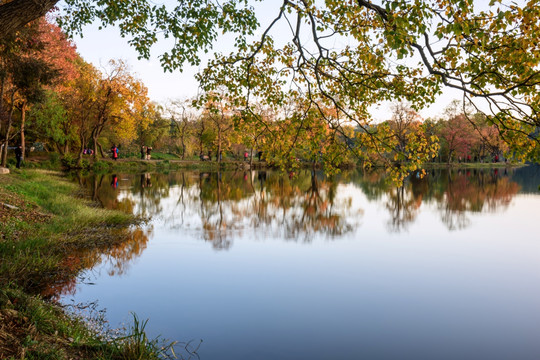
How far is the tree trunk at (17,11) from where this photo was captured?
5.95 metres

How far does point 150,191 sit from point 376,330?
71.8 feet

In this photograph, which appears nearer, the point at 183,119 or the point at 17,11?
the point at 17,11

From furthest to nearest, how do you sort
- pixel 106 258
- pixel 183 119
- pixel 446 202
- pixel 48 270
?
pixel 183 119 → pixel 446 202 → pixel 106 258 → pixel 48 270

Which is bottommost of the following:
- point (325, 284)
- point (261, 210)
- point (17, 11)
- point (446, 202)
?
point (325, 284)

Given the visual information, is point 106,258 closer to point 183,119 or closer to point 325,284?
point 325,284

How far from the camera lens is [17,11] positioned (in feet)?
19.6

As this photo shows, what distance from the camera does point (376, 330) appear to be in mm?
7594

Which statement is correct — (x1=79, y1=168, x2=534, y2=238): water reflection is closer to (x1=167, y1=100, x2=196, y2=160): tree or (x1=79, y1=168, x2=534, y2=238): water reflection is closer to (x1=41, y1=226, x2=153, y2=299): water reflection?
(x1=41, y1=226, x2=153, y2=299): water reflection

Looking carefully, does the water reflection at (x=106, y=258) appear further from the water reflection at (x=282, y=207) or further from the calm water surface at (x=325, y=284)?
the water reflection at (x=282, y=207)

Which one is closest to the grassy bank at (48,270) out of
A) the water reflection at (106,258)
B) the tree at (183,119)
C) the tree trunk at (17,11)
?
the water reflection at (106,258)

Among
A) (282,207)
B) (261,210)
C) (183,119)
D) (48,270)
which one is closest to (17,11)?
(48,270)

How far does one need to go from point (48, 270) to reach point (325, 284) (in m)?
6.25

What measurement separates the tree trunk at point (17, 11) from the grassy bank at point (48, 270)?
3901 millimetres

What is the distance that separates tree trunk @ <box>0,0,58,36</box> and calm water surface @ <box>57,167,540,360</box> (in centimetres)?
494
